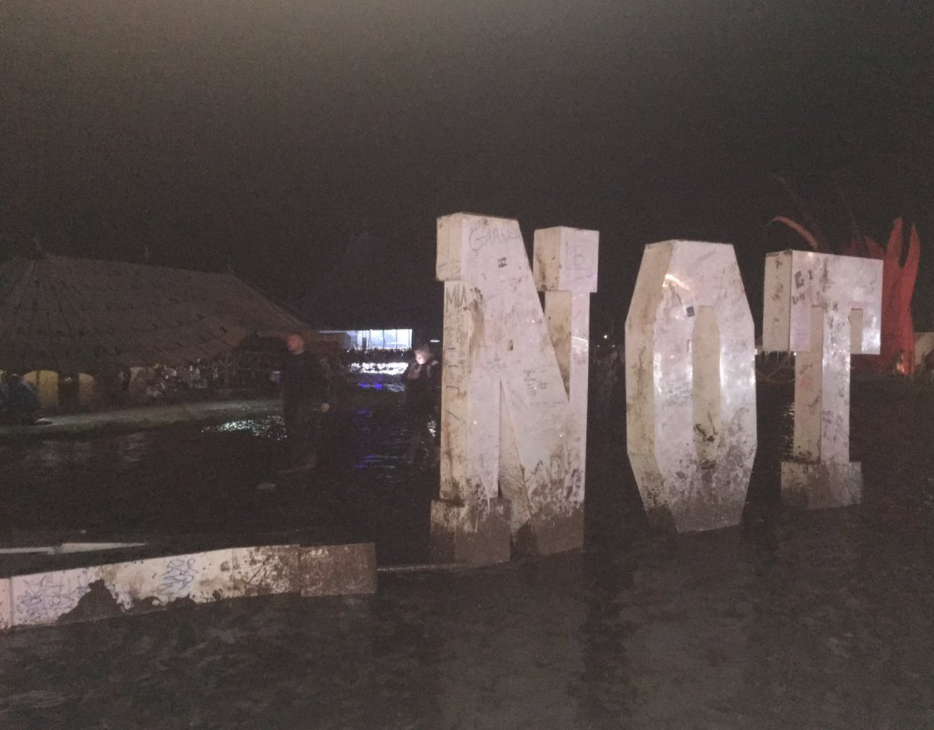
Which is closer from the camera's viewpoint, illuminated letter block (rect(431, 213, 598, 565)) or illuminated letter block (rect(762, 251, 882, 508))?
illuminated letter block (rect(431, 213, 598, 565))

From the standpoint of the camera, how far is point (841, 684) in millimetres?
4250

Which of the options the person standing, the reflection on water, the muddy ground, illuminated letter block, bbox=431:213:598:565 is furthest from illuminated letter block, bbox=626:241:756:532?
the person standing

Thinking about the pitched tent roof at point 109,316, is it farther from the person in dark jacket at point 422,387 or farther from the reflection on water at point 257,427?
the person in dark jacket at point 422,387

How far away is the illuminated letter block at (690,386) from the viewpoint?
719cm

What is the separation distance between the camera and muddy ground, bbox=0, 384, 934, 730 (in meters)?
3.92

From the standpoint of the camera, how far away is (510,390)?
21.4 feet

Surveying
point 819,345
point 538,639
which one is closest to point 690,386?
point 819,345

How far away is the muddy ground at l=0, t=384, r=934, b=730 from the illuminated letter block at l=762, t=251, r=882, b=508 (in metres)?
0.41

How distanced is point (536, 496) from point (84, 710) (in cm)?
382

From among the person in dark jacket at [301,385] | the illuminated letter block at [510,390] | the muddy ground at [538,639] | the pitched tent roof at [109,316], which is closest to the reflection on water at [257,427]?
the pitched tent roof at [109,316]

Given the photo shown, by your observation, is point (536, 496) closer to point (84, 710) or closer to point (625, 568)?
point (625, 568)

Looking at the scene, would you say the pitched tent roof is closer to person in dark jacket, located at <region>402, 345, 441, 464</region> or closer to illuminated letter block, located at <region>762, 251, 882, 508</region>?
person in dark jacket, located at <region>402, 345, 441, 464</region>

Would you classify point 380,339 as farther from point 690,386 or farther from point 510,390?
point 510,390

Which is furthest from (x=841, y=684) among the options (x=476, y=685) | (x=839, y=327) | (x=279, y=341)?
(x=279, y=341)
